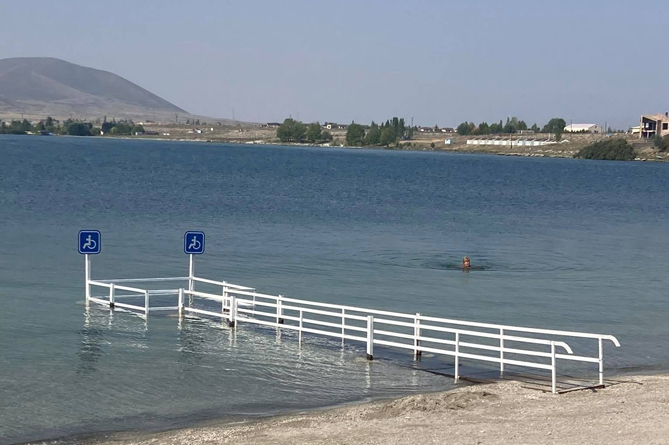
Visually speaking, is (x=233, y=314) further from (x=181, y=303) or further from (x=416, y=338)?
(x=416, y=338)

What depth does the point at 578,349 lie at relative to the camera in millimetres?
25141

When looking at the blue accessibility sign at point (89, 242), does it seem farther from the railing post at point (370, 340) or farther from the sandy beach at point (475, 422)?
the sandy beach at point (475, 422)

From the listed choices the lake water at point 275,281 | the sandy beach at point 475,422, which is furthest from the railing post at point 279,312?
the sandy beach at point 475,422

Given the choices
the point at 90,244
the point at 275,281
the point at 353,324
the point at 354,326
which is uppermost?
the point at 90,244

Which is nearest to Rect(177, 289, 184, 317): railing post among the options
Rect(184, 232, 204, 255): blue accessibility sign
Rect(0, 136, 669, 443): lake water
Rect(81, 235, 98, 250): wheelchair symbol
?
Rect(0, 136, 669, 443): lake water

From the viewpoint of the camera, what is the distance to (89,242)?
2742 centimetres

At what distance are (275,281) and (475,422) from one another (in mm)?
20010

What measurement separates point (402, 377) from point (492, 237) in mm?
35381

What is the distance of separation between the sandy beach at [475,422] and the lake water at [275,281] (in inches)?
61.5

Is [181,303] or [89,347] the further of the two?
[181,303]

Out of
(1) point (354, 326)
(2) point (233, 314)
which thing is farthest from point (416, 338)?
(2) point (233, 314)

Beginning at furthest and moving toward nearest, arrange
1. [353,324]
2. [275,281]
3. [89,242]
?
[275,281], [353,324], [89,242]

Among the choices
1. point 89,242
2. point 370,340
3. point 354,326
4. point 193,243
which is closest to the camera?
point 370,340

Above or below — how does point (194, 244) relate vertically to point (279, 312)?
above
